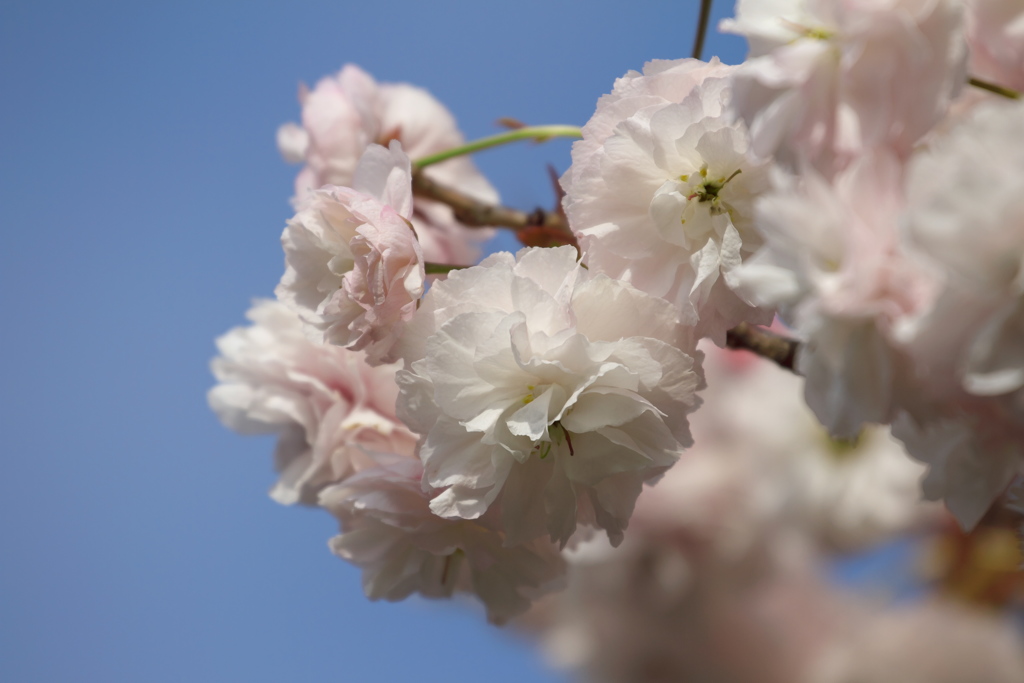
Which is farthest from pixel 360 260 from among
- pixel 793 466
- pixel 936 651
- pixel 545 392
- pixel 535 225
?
pixel 936 651

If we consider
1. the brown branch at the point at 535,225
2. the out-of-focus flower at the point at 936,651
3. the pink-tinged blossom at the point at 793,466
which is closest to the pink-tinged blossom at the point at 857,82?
the brown branch at the point at 535,225

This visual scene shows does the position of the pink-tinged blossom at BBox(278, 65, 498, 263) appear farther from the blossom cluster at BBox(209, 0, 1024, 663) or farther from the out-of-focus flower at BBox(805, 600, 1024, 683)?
the out-of-focus flower at BBox(805, 600, 1024, 683)

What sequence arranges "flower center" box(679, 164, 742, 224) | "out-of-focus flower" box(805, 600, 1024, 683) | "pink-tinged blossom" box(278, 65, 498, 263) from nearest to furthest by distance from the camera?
"flower center" box(679, 164, 742, 224), "pink-tinged blossom" box(278, 65, 498, 263), "out-of-focus flower" box(805, 600, 1024, 683)

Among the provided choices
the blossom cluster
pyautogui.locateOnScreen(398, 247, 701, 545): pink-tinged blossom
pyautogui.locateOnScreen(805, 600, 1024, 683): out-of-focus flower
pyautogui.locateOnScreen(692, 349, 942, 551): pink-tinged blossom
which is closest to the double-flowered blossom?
the blossom cluster

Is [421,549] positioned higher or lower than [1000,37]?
lower

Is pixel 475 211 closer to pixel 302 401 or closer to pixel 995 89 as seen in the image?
A: pixel 302 401

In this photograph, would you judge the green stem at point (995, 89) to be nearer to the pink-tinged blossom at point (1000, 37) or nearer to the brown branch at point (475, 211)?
the pink-tinged blossom at point (1000, 37)
